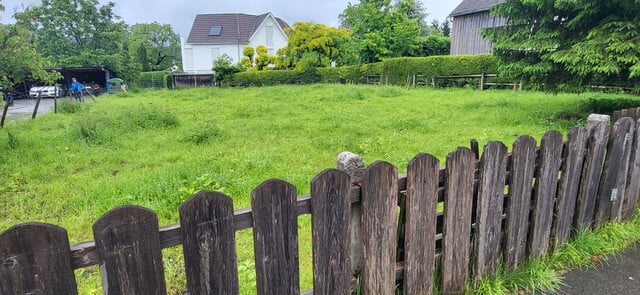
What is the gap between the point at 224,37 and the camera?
3944cm

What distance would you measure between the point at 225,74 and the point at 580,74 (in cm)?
2592

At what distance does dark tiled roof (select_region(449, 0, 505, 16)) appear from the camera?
21.8 m

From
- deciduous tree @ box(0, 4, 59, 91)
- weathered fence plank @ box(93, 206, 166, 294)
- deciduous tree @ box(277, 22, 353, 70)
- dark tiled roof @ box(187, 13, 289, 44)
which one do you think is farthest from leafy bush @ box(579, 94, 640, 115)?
dark tiled roof @ box(187, 13, 289, 44)

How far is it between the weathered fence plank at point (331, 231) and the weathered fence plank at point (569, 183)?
5.65 feet

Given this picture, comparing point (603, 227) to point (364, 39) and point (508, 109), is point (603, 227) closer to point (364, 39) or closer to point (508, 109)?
point (508, 109)

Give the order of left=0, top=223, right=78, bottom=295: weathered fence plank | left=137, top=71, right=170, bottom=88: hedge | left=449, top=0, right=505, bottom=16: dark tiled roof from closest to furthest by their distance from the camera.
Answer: left=0, top=223, right=78, bottom=295: weathered fence plank < left=449, top=0, right=505, bottom=16: dark tiled roof < left=137, top=71, right=170, bottom=88: hedge

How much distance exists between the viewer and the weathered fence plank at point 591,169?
104 inches

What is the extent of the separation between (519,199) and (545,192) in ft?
0.89

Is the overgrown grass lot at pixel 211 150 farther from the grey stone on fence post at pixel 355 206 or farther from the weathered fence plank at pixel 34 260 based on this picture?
the weathered fence plank at pixel 34 260

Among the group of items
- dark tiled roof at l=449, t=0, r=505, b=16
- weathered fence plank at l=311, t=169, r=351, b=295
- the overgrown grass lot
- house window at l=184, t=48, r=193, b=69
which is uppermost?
dark tiled roof at l=449, t=0, r=505, b=16

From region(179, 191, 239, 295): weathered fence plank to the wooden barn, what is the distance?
23216 mm

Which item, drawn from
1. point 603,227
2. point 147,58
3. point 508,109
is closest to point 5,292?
point 603,227

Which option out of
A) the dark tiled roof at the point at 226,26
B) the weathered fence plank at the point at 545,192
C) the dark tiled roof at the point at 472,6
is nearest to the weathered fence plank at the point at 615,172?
the weathered fence plank at the point at 545,192

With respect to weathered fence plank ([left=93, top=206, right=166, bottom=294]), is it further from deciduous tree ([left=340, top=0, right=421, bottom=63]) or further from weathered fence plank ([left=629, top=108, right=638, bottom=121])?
deciduous tree ([left=340, top=0, right=421, bottom=63])
